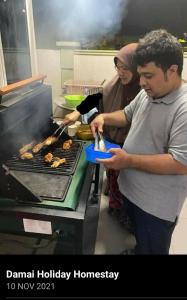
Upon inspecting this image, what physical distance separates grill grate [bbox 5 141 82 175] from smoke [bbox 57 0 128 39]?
2.02 meters

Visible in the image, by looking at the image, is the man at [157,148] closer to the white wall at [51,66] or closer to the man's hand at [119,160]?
the man's hand at [119,160]

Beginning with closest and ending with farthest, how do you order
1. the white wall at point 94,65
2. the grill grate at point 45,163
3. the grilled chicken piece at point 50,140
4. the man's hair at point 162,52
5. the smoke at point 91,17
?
the man's hair at point 162,52, the grill grate at point 45,163, the grilled chicken piece at point 50,140, the smoke at point 91,17, the white wall at point 94,65

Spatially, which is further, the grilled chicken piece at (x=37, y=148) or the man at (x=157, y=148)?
the grilled chicken piece at (x=37, y=148)

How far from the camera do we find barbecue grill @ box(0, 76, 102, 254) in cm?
103

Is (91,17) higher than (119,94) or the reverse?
higher

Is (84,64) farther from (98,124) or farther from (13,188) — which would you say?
(13,188)

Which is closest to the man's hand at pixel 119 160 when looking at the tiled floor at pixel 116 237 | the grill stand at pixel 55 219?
the grill stand at pixel 55 219

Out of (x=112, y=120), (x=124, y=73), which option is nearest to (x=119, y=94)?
(x=124, y=73)

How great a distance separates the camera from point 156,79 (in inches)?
37.1

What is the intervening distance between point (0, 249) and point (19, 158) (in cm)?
70

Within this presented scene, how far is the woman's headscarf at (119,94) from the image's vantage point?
4.78 feet

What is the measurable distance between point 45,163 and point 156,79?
2.47 ft

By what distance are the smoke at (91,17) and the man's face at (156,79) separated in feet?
7.25

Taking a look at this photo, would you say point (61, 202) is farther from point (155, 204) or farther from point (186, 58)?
point (186, 58)
